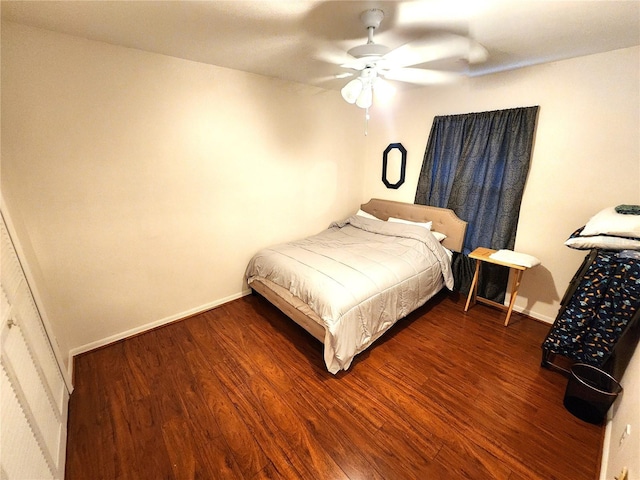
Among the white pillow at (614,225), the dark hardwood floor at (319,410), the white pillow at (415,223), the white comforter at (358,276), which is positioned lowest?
the dark hardwood floor at (319,410)

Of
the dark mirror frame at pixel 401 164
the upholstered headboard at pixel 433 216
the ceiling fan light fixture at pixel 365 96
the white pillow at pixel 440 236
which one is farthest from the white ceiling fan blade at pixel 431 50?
the white pillow at pixel 440 236

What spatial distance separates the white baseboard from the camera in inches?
86.4

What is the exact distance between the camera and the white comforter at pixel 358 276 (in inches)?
76.8

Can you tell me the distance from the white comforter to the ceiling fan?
1.33m

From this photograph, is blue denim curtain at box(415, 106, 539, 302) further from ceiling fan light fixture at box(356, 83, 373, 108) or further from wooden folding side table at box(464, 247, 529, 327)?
ceiling fan light fixture at box(356, 83, 373, 108)

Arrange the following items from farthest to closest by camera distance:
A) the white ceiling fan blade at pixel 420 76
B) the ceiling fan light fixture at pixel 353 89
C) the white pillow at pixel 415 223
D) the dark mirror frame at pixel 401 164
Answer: the dark mirror frame at pixel 401 164 < the white pillow at pixel 415 223 < the white ceiling fan blade at pixel 420 76 < the ceiling fan light fixture at pixel 353 89

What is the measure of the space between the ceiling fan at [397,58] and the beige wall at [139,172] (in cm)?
119

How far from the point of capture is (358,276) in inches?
85.9

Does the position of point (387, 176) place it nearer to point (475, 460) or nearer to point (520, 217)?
point (520, 217)

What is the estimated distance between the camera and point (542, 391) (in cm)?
184

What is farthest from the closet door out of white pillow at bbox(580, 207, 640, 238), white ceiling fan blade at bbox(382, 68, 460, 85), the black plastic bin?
white pillow at bbox(580, 207, 640, 238)

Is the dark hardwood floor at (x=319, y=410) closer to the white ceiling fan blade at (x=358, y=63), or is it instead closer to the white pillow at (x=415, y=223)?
the white pillow at (x=415, y=223)

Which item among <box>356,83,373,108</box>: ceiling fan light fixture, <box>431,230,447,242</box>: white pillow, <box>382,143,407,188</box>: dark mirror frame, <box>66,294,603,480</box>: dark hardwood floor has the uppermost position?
<box>356,83,373,108</box>: ceiling fan light fixture

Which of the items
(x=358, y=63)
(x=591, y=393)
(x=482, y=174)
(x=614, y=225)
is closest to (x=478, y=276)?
(x=482, y=174)
